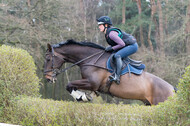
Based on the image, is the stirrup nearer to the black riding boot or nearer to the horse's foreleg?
the black riding boot

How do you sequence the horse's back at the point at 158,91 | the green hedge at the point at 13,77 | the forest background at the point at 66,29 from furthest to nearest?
the forest background at the point at 66,29, the green hedge at the point at 13,77, the horse's back at the point at 158,91

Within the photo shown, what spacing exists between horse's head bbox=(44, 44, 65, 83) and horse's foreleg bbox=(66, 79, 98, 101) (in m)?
0.54

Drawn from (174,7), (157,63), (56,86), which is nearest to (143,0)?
(174,7)

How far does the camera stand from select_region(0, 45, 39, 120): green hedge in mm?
5461

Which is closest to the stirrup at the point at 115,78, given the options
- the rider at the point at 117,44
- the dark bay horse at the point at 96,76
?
the rider at the point at 117,44

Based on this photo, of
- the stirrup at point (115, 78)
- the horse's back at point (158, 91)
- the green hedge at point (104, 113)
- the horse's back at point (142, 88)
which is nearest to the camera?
the green hedge at point (104, 113)

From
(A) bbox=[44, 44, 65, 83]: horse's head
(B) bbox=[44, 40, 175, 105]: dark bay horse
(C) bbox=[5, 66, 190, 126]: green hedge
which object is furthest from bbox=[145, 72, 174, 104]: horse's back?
(A) bbox=[44, 44, 65, 83]: horse's head

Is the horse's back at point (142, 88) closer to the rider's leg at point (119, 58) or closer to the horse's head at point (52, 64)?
the rider's leg at point (119, 58)

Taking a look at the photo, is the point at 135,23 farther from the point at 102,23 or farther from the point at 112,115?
the point at 112,115

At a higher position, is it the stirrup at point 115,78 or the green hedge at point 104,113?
the stirrup at point 115,78

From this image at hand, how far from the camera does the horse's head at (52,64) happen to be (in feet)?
16.1

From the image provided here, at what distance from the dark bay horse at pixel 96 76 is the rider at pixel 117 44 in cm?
21

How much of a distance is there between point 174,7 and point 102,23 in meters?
11.0

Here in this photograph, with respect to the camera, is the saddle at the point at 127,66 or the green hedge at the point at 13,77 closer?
the saddle at the point at 127,66
